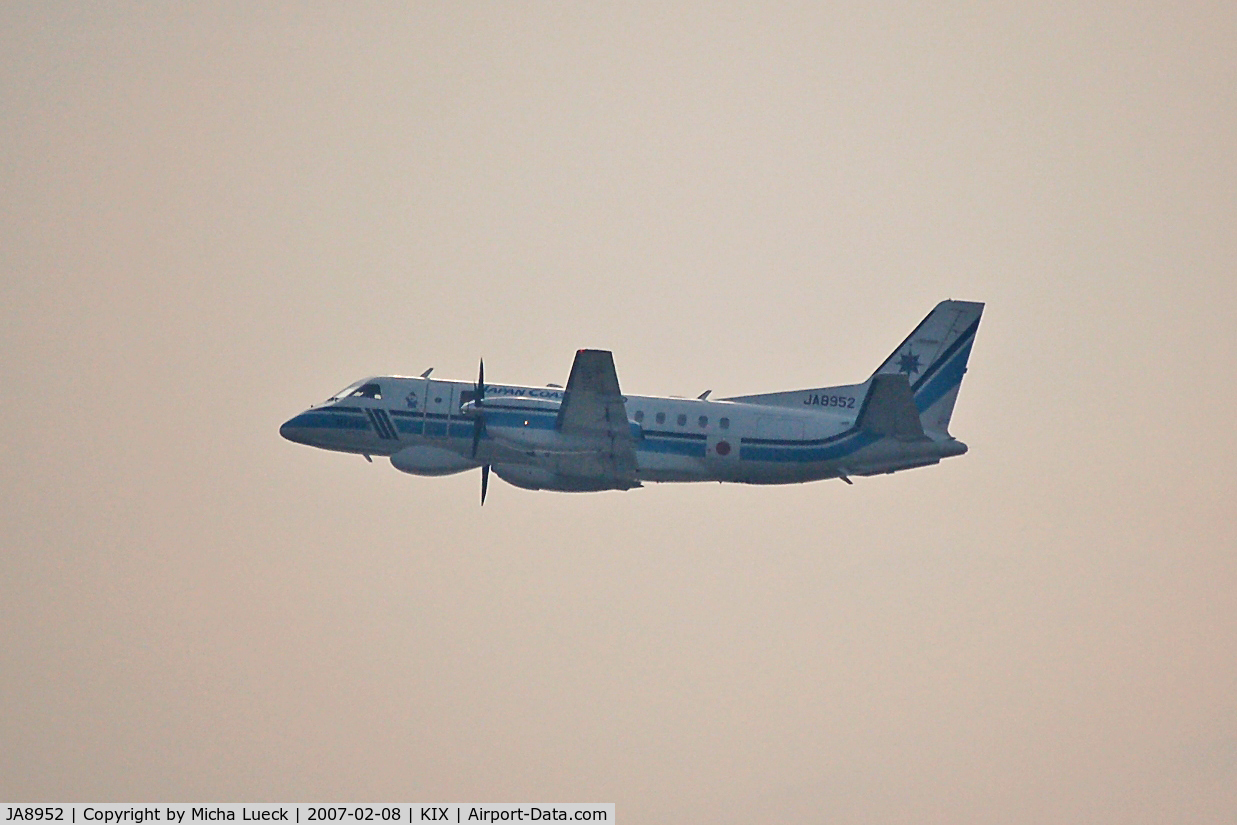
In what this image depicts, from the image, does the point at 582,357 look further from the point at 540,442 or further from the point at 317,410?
the point at 317,410

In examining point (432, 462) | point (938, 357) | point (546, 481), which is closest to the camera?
point (546, 481)

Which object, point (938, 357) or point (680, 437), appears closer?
point (680, 437)

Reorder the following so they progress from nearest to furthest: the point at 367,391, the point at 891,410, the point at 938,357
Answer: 1. the point at 891,410
2. the point at 938,357
3. the point at 367,391

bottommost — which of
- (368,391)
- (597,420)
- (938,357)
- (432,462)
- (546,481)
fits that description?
(546,481)

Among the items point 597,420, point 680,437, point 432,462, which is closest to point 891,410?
point 680,437

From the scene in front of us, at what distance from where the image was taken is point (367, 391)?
2375 inches

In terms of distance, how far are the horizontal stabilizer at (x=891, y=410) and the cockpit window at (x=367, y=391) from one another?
54.1ft

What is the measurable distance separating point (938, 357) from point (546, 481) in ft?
45.2

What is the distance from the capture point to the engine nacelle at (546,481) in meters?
56.9

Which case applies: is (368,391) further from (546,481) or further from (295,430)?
(546,481)

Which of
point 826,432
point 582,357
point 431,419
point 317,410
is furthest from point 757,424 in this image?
point 317,410

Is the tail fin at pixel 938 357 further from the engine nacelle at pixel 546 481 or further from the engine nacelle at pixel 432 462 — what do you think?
the engine nacelle at pixel 432 462

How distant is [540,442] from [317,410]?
9217 millimetres

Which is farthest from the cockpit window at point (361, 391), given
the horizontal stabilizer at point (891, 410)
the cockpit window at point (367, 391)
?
the horizontal stabilizer at point (891, 410)
